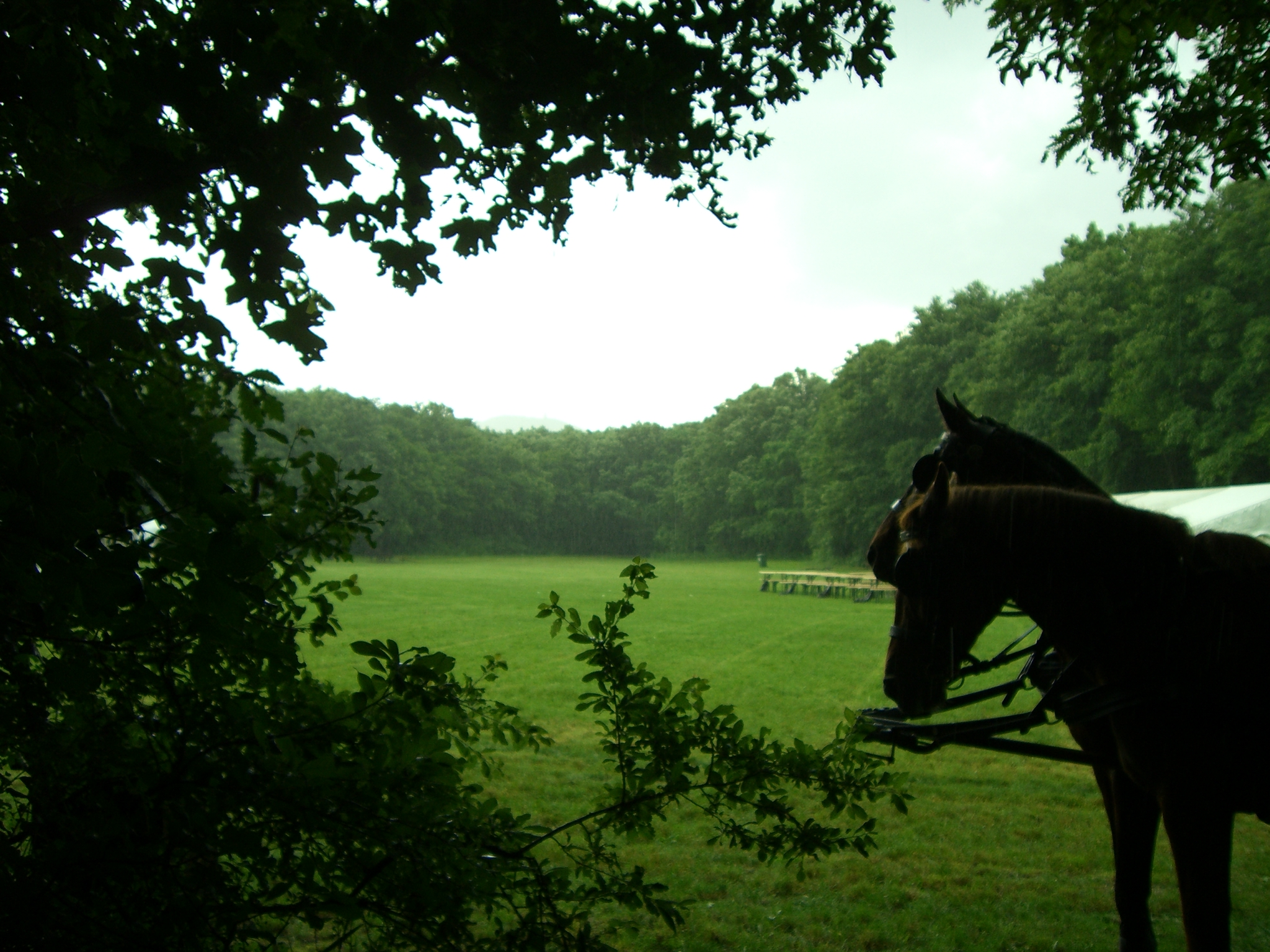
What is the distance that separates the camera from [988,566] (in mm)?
2633

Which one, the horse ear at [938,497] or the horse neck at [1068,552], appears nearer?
the horse neck at [1068,552]

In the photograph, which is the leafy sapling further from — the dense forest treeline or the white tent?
the white tent

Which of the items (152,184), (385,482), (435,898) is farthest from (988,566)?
(385,482)

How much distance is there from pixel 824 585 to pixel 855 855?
15123 mm

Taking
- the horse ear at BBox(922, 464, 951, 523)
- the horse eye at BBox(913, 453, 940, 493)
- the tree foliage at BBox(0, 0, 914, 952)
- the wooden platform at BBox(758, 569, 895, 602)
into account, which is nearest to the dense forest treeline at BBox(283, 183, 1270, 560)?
the tree foliage at BBox(0, 0, 914, 952)

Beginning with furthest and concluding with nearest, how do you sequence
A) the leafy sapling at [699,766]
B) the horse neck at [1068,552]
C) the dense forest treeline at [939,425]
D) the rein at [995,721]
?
the dense forest treeline at [939,425]
the rein at [995,721]
the horse neck at [1068,552]
the leafy sapling at [699,766]

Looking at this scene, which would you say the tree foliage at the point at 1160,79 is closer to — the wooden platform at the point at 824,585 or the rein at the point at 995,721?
the rein at the point at 995,721

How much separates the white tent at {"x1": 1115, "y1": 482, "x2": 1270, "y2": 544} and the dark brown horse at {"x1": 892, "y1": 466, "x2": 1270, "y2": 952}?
4.40 m

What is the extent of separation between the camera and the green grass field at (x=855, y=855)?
382cm

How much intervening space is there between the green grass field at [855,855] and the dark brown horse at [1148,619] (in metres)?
1.46

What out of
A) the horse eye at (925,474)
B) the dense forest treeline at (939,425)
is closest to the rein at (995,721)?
the horse eye at (925,474)

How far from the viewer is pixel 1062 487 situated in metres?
3.09

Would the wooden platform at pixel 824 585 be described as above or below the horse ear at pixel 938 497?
below

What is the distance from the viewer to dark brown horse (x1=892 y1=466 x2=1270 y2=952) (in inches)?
93.9
